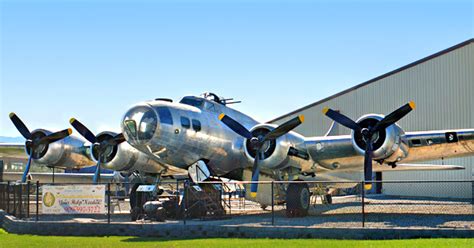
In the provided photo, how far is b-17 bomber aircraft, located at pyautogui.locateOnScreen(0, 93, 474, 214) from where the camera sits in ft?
59.8

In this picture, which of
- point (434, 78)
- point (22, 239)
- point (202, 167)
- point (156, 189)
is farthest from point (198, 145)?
point (434, 78)

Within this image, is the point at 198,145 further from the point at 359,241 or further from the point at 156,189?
the point at 359,241

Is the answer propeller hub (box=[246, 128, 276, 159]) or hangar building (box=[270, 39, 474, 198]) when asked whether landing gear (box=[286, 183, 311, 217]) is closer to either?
propeller hub (box=[246, 128, 276, 159])

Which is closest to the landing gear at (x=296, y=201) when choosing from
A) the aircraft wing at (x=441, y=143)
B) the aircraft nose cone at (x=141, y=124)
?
the aircraft wing at (x=441, y=143)

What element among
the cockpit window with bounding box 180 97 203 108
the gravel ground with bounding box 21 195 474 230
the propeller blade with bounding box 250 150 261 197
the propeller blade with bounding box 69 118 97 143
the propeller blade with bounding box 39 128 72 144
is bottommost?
the gravel ground with bounding box 21 195 474 230

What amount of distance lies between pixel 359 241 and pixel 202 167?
25.6 feet

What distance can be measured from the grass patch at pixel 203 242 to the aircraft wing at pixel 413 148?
6907mm

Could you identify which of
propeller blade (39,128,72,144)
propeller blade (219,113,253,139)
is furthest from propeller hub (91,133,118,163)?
propeller blade (219,113,253,139)

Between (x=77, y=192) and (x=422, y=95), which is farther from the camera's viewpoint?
(x=422, y=95)

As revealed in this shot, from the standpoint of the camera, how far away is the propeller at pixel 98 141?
2196 cm

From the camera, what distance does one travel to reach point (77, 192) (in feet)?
57.2

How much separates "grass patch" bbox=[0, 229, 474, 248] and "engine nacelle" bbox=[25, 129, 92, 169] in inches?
341

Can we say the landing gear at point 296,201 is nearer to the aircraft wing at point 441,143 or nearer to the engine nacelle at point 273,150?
the engine nacelle at point 273,150

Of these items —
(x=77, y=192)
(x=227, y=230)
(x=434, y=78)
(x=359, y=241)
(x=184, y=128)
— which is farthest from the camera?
(x=434, y=78)
